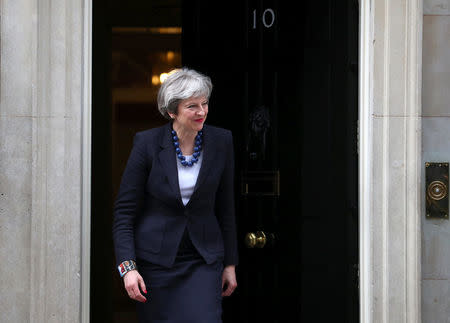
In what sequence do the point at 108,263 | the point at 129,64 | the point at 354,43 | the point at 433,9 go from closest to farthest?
1. the point at 433,9
2. the point at 354,43
3. the point at 108,263
4. the point at 129,64

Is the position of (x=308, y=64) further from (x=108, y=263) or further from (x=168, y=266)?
(x=108, y=263)

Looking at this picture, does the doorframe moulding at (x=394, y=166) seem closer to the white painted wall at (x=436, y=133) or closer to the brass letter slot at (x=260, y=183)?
the white painted wall at (x=436, y=133)

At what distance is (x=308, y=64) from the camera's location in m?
4.38

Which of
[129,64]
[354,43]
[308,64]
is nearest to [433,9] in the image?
[354,43]

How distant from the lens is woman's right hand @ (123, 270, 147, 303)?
111 inches

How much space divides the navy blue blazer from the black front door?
1.28m

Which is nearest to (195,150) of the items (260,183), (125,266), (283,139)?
(125,266)

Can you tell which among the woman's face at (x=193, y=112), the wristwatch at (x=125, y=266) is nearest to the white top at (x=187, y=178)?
the woman's face at (x=193, y=112)

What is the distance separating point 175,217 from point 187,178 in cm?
20

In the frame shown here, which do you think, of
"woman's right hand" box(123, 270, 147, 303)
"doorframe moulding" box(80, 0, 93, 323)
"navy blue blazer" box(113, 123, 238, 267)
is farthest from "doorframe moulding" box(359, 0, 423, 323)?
"doorframe moulding" box(80, 0, 93, 323)

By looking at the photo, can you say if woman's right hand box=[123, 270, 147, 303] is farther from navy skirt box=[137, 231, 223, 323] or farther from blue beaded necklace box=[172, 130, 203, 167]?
blue beaded necklace box=[172, 130, 203, 167]

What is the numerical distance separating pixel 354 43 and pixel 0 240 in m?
2.40

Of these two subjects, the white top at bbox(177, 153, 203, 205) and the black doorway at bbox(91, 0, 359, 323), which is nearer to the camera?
the white top at bbox(177, 153, 203, 205)

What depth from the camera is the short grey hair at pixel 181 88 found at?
2888 millimetres
